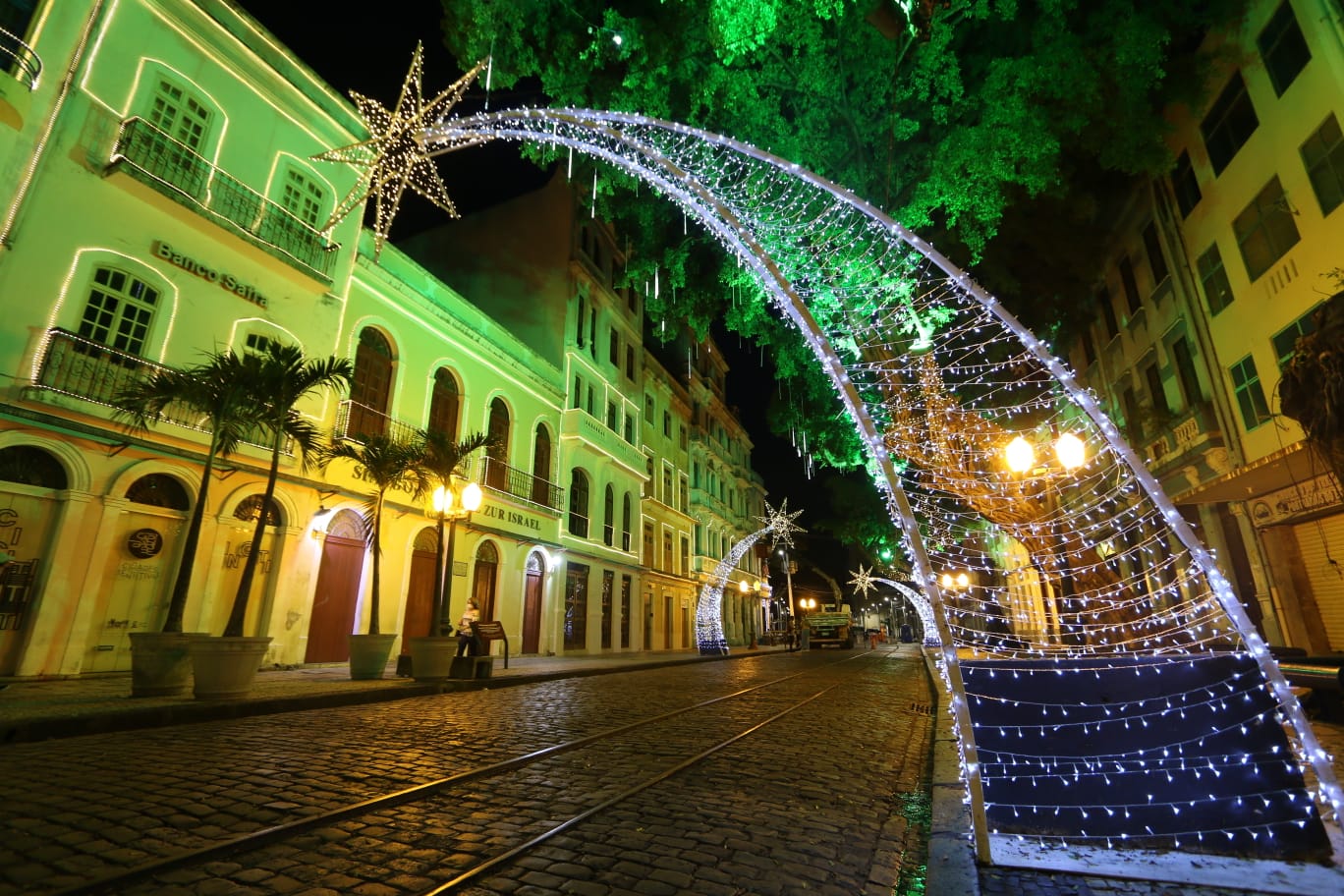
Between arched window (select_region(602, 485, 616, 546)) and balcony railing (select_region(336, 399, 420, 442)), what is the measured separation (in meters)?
10.4

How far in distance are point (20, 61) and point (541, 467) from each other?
47.7ft

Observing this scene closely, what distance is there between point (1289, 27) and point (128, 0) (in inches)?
786

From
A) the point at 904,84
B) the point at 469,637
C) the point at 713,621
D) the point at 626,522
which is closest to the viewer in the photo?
the point at 904,84

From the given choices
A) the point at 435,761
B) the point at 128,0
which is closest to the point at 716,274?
the point at 435,761

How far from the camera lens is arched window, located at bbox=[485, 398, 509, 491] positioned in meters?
18.1

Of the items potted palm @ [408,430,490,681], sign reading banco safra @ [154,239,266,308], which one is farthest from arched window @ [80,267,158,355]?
potted palm @ [408,430,490,681]

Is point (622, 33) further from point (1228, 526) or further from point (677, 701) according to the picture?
point (1228, 526)

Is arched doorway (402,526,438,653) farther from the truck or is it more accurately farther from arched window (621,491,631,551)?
the truck

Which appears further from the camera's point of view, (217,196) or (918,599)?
(918,599)

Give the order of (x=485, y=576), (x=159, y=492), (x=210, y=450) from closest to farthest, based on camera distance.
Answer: (x=210, y=450), (x=159, y=492), (x=485, y=576)

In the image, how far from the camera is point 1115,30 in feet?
28.0

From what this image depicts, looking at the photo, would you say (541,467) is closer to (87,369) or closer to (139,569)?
(139,569)

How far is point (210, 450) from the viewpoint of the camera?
8508mm

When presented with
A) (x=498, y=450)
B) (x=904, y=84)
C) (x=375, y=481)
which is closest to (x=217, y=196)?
(x=375, y=481)
